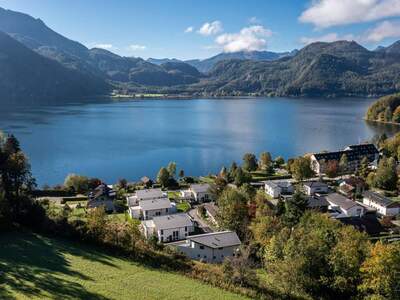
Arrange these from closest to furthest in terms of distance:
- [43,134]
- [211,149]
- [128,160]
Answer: [128,160] < [211,149] < [43,134]

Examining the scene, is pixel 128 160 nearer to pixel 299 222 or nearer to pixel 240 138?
pixel 240 138

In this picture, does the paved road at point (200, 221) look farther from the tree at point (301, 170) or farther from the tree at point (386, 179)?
the tree at point (386, 179)

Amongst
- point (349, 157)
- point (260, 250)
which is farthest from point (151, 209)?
point (349, 157)

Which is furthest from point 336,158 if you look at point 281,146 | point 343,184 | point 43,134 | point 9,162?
point 43,134

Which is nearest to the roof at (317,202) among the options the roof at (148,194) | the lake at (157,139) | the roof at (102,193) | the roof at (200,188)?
the roof at (200,188)

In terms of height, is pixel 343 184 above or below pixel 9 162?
below

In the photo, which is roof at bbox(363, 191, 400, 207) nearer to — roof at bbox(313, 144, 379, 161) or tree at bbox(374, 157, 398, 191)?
tree at bbox(374, 157, 398, 191)
